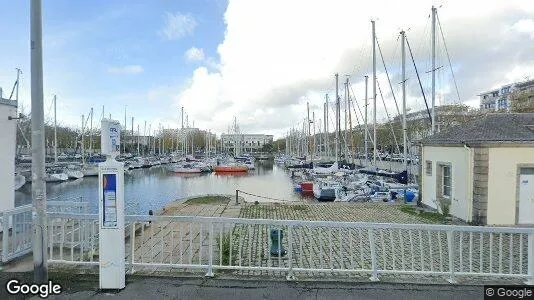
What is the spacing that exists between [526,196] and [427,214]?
3.72 metres

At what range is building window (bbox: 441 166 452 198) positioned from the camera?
1455 cm

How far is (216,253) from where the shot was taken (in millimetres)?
7824

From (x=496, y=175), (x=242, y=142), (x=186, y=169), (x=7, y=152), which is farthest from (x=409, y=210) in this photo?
(x=242, y=142)

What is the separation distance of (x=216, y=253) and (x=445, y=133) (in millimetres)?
12699

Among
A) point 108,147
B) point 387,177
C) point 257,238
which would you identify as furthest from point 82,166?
point 108,147

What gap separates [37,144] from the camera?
493cm

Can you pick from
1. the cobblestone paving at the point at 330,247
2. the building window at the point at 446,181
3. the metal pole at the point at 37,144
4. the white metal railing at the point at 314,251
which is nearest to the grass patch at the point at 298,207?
the cobblestone paving at the point at 330,247

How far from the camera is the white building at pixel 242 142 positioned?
119 metres

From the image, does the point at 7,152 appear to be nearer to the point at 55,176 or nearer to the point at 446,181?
the point at 446,181

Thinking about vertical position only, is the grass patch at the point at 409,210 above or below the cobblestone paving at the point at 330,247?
below

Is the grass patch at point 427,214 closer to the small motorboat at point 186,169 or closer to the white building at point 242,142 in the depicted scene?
the small motorboat at point 186,169

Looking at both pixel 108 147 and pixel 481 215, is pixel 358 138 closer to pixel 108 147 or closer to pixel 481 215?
pixel 481 215

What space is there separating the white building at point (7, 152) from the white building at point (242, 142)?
4104 inches

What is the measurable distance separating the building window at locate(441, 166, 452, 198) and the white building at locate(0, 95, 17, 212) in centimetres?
1563
